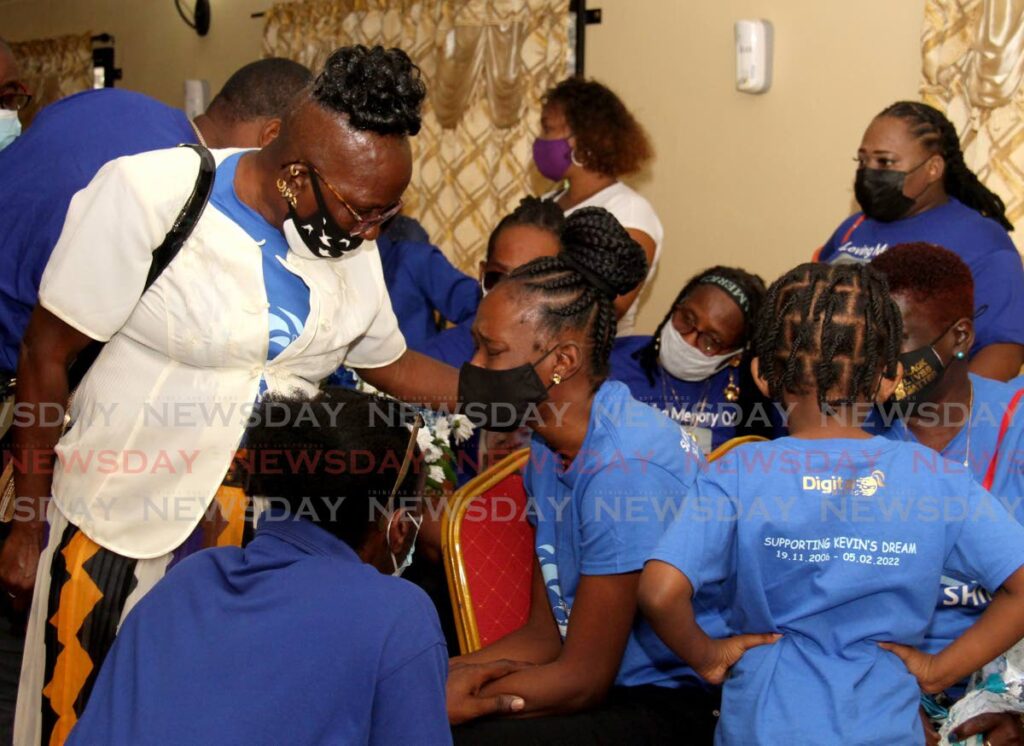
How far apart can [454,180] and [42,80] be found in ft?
Answer: 15.0

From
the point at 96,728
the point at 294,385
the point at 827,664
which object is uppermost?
the point at 294,385

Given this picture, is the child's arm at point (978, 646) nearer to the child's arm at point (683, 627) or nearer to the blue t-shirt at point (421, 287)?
the child's arm at point (683, 627)

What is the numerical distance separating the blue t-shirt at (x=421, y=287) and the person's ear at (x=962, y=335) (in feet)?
6.98

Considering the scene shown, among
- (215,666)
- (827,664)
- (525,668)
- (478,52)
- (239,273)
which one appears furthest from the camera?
(478,52)

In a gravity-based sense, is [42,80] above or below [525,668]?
above

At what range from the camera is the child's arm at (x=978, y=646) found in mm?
1780

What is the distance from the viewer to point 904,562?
1.82 meters

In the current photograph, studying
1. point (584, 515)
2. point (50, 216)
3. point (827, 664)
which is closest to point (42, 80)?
point (50, 216)

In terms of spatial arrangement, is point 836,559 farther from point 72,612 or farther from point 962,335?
point 72,612

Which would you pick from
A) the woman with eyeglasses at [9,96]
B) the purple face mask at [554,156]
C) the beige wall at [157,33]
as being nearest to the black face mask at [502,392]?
the woman with eyeglasses at [9,96]

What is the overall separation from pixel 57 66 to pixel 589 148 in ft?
19.2

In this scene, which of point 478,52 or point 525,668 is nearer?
point 525,668

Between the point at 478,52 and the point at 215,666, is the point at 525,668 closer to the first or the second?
the point at 215,666

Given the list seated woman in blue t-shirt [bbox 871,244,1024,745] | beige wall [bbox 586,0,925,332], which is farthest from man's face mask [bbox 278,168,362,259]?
beige wall [bbox 586,0,925,332]
